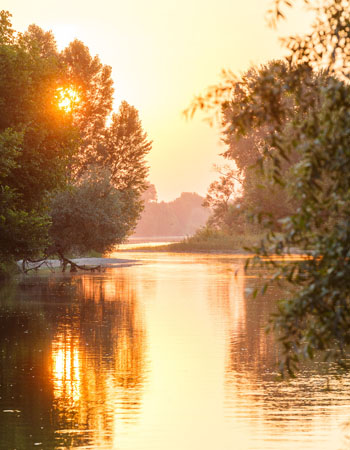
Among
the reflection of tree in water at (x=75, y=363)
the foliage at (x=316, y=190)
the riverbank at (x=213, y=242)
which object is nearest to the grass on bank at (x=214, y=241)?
the riverbank at (x=213, y=242)

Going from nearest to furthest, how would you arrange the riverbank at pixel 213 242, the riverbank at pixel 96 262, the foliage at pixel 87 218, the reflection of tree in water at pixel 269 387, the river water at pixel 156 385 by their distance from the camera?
the river water at pixel 156 385 < the reflection of tree in water at pixel 269 387 < the foliage at pixel 87 218 < the riverbank at pixel 96 262 < the riverbank at pixel 213 242

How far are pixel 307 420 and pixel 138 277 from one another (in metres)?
41.1

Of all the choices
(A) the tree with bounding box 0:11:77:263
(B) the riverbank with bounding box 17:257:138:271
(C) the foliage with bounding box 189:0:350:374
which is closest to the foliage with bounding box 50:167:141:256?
(B) the riverbank with bounding box 17:257:138:271

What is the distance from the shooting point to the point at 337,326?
9195 mm

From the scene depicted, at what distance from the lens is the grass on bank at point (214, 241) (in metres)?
102

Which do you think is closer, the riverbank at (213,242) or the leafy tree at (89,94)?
the leafy tree at (89,94)

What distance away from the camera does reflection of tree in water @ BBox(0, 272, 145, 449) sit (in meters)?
14.2

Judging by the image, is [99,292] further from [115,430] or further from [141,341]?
Result: [115,430]

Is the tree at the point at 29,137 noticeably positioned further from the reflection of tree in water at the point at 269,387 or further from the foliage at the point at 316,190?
the foliage at the point at 316,190

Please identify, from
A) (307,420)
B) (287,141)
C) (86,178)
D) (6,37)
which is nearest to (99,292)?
(6,37)

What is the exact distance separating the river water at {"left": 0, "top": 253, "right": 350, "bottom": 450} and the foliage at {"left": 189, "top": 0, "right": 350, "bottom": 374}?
3.65 m

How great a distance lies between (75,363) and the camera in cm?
2031

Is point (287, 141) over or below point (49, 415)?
over

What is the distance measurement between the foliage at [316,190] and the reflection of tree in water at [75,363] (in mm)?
4648
